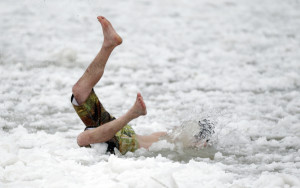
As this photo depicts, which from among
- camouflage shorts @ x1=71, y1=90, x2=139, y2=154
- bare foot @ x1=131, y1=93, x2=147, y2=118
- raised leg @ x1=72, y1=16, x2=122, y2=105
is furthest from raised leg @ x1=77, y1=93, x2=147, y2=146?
raised leg @ x1=72, y1=16, x2=122, y2=105

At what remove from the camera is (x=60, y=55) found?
5.54 metres

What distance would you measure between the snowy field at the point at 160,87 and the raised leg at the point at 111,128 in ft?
0.26

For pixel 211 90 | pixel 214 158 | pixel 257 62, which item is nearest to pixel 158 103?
pixel 211 90

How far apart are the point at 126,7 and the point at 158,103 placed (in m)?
4.80

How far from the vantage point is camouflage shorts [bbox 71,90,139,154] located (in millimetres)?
2945

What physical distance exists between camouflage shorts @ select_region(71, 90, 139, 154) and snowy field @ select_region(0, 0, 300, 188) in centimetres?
7

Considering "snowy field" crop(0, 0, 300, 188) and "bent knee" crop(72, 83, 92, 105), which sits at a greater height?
"bent knee" crop(72, 83, 92, 105)

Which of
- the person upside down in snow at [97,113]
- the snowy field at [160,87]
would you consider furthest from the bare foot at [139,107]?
the snowy field at [160,87]

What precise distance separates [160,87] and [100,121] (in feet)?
6.09

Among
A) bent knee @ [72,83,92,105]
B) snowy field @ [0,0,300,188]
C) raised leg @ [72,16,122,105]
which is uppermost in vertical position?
raised leg @ [72,16,122,105]

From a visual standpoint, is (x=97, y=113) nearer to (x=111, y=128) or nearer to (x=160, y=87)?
(x=111, y=128)

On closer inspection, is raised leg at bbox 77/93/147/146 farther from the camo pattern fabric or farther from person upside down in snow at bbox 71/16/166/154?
the camo pattern fabric

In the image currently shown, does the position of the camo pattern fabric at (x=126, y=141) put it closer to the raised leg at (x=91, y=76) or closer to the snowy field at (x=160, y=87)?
the snowy field at (x=160, y=87)

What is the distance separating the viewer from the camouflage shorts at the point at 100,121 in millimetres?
2945
